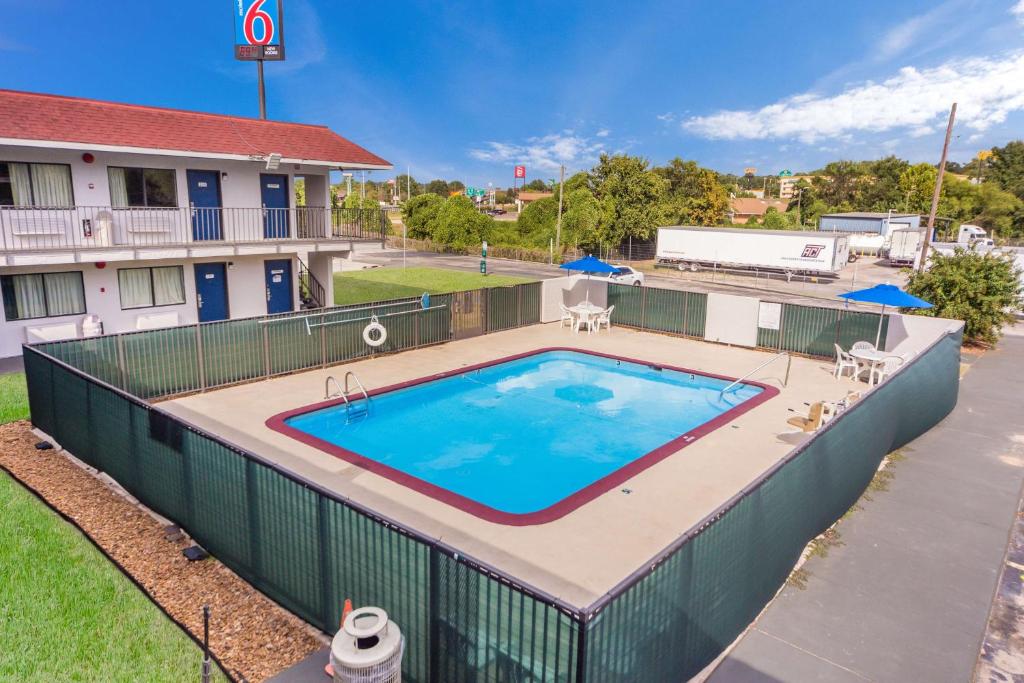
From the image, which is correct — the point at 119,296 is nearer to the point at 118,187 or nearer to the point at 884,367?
the point at 118,187

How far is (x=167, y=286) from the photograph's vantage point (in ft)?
65.6

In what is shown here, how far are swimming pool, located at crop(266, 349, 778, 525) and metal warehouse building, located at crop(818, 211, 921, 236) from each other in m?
49.5

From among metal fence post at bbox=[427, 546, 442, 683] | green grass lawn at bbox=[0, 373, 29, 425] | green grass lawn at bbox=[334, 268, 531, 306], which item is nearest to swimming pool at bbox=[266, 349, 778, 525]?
metal fence post at bbox=[427, 546, 442, 683]

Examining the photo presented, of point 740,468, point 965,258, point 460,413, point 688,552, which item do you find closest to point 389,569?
point 688,552

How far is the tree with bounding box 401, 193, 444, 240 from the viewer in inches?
2251

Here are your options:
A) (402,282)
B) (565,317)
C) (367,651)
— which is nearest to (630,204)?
(402,282)

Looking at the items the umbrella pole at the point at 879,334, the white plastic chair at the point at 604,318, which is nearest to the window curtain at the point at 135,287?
the white plastic chair at the point at 604,318

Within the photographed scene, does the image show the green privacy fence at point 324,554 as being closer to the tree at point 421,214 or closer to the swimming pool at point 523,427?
the swimming pool at point 523,427

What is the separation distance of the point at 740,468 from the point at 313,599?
7578 mm

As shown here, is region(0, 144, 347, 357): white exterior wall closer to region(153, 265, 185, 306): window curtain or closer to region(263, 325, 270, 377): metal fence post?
region(153, 265, 185, 306): window curtain

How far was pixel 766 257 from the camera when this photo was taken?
1686 inches

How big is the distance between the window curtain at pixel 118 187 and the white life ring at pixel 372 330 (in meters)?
8.19

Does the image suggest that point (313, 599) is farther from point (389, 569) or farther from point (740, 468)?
point (740, 468)

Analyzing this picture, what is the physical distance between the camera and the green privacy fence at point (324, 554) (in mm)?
4711
